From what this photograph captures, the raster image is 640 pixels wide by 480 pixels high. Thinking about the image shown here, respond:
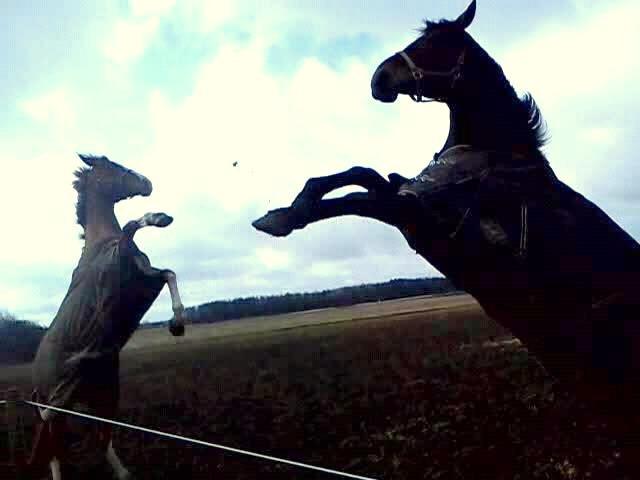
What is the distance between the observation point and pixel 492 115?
3.40 m

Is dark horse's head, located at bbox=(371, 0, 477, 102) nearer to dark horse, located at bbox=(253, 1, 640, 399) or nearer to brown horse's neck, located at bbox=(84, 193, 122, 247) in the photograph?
dark horse, located at bbox=(253, 1, 640, 399)

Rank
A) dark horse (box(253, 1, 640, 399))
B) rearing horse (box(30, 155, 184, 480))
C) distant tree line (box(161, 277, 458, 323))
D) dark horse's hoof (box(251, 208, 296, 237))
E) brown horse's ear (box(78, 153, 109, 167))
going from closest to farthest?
dark horse's hoof (box(251, 208, 296, 237)) < dark horse (box(253, 1, 640, 399)) < distant tree line (box(161, 277, 458, 323)) < rearing horse (box(30, 155, 184, 480)) < brown horse's ear (box(78, 153, 109, 167))

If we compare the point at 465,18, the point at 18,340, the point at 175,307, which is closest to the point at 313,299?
the point at 175,307

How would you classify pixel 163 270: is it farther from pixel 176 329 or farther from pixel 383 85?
pixel 383 85

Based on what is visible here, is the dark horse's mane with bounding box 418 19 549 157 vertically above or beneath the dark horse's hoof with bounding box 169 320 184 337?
above

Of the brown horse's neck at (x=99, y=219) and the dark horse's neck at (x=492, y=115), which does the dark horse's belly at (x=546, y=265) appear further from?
the brown horse's neck at (x=99, y=219)

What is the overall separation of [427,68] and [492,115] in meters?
0.37

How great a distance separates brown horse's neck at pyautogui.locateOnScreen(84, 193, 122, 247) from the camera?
5.74m

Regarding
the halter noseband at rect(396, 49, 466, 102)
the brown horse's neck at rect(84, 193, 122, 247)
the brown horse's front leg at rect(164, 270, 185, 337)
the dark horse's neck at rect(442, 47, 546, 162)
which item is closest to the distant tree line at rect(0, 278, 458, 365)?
the brown horse's front leg at rect(164, 270, 185, 337)

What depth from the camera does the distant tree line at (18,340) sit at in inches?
247

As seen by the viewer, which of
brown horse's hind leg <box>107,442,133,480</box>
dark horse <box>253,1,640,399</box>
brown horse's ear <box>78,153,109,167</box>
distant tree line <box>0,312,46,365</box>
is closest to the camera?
dark horse <box>253,1,640,399</box>

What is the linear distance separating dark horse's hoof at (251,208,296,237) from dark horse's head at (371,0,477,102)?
2.41 ft

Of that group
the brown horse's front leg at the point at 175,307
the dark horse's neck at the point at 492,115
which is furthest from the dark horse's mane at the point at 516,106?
the brown horse's front leg at the point at 175,307

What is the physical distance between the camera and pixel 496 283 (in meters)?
3.24
